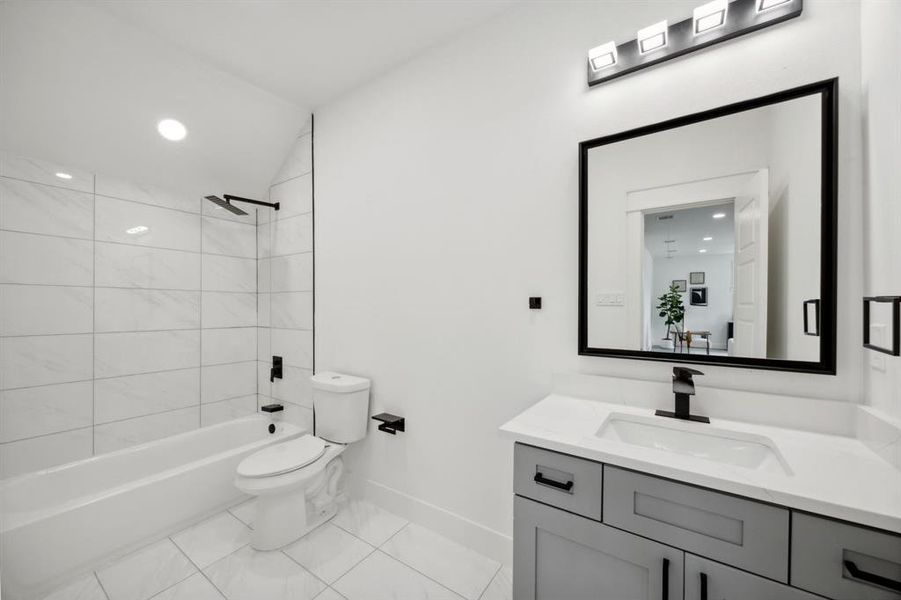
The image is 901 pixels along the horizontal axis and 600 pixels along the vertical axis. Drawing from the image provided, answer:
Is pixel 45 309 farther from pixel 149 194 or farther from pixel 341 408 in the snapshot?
pixel 341 408

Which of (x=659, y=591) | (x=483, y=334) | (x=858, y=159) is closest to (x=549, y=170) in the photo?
(x=483, y=334)

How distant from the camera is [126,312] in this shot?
7.84 ft

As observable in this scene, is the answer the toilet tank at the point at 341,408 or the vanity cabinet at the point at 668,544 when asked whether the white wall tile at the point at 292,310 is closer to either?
the toilet tank at the point at 341,408

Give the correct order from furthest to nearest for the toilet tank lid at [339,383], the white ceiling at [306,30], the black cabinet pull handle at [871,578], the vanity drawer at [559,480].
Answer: the toilet tank lid at [339,383] → the white ceiling at [306,30] → the vanity drawer at [559,480] → the black cabinet pull handle at [871,578]

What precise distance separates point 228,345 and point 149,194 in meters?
1.20

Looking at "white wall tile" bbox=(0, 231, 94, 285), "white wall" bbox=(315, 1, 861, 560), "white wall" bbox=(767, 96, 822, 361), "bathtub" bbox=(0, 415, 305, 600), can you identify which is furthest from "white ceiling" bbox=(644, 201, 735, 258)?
"white wall tile" bbox=(0, 231, 94, 285)

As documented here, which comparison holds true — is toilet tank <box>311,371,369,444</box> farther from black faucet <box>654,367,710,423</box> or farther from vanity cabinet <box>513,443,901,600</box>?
black faucet <box>654,367,710,423</box>

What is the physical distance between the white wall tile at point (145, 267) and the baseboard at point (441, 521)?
194 centimetres

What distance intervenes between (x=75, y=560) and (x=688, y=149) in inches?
125

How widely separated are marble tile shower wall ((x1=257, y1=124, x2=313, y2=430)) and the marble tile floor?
35.4 inches

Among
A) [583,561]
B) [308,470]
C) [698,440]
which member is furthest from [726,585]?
[308,470]

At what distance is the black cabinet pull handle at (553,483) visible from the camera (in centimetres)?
108

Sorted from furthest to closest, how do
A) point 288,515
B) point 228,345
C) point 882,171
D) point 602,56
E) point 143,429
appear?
point 228,345 < point 143,429 < point 288,515 < point 602,56 < point 882,171

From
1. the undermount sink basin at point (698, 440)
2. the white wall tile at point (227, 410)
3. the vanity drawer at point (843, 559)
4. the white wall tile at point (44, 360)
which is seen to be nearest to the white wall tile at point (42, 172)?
the white wall tile at point (44, 360)
